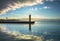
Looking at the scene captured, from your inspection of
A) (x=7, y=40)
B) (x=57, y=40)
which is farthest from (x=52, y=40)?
(x=7, y=40)

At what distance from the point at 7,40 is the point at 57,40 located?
5.19 meters

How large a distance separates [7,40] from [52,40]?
15.3 feet

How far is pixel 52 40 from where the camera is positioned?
17.1 meters

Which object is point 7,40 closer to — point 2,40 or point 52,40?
point 2,40

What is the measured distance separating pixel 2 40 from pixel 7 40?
1.71ft

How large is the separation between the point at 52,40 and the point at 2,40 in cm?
515

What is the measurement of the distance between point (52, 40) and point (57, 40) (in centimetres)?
52

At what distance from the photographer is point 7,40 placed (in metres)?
16.1

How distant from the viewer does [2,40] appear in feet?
53.2

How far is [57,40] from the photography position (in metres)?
17.1

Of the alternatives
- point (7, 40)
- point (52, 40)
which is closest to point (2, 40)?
point (7, 40)

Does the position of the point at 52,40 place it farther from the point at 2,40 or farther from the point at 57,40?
the point at 2,40

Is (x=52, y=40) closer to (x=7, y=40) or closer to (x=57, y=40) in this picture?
(x=57, y=40)
